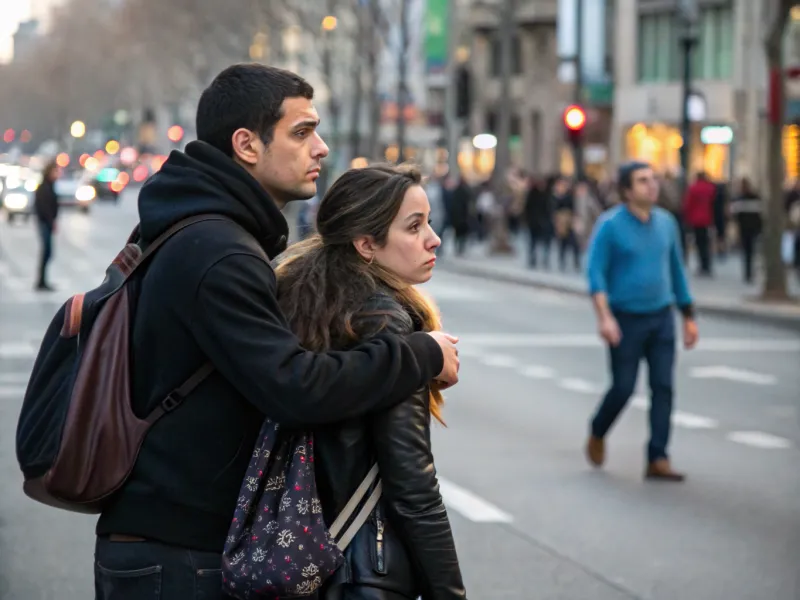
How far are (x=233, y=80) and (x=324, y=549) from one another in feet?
3.06

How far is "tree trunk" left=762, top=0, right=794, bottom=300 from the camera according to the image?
24.0 meters

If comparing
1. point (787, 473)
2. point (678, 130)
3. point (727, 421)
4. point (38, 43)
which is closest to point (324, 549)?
point (787, 473)

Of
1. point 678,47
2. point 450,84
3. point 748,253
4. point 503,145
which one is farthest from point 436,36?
point 748,253

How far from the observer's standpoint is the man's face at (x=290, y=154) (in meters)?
3.63

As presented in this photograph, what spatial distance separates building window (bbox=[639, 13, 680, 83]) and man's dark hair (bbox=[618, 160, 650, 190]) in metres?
43.4

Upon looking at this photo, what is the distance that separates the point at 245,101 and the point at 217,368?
0.54 meters

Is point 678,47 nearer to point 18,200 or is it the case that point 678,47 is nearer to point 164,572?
point 18,200

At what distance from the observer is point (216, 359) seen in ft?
11.2

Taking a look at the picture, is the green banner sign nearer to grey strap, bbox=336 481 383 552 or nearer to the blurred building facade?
the blurred building facade

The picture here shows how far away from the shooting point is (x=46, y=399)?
3549 millimetres

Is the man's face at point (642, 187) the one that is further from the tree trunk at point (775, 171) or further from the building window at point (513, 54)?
the building window at point (513, 54)

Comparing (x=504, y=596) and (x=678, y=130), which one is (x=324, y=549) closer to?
(x=504, y=596)

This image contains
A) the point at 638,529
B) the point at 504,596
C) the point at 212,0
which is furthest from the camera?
the point at 212,0

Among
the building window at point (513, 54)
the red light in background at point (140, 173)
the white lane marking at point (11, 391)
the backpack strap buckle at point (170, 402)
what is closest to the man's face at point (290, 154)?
the backpack strap buckle at point (170, 402)
